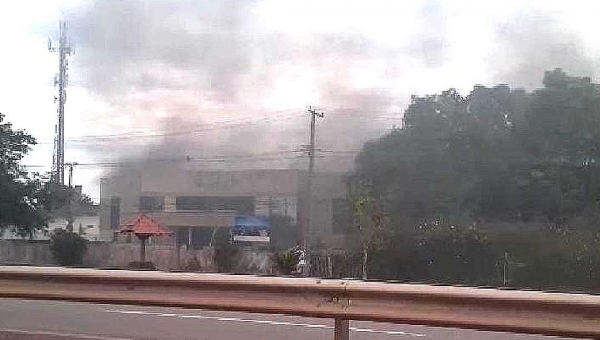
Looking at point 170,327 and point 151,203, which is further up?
point 151,203

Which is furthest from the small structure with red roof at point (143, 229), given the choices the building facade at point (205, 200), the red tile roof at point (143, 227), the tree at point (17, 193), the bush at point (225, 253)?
the tree at point (17, 193)

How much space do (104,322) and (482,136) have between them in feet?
18.2

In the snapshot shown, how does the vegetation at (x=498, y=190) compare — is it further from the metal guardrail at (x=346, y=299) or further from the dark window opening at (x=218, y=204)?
the metal guardrail at (x=346, y=299)

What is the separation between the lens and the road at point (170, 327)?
7.92 m

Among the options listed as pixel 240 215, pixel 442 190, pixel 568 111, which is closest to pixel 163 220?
pixel 240 215

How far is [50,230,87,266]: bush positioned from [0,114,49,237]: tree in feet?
0.92

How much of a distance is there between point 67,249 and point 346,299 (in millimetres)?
4725

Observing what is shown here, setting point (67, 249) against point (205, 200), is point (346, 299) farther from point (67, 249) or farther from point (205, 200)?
point (205, 200)

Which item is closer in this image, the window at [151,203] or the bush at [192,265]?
the bush at [192,265]

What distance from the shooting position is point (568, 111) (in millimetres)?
10523

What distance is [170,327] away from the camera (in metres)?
8.61

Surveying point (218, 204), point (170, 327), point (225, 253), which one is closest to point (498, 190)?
point (225, 253)

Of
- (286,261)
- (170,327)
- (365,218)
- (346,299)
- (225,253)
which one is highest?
(365,218)

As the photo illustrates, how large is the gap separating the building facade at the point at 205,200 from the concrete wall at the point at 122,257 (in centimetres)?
29
